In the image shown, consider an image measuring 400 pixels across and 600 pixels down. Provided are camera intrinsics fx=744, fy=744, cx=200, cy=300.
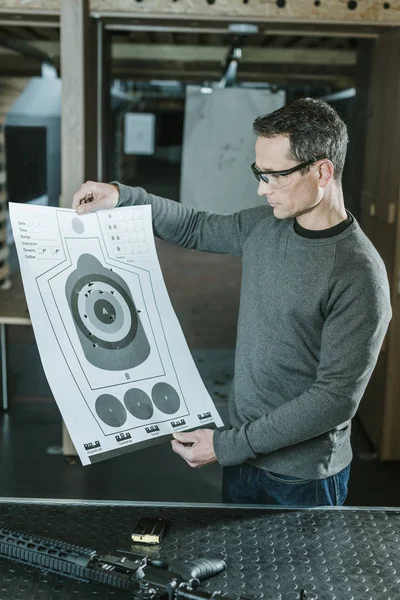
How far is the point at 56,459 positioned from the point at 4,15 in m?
2.14

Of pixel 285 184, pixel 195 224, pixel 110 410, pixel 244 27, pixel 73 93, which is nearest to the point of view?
pixel 285 184

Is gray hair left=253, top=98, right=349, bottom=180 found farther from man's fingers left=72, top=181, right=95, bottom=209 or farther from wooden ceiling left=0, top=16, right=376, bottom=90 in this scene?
wooden ceiling left=0, top=16, right=376, bottom=90

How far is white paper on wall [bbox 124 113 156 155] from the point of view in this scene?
181 inches

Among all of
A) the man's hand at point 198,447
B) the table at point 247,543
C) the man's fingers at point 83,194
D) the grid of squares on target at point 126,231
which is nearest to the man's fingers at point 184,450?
the man's hand at point 198,447

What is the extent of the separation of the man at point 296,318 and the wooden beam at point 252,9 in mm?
1869

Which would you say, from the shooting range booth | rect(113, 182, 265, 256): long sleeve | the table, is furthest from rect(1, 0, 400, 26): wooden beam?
the table

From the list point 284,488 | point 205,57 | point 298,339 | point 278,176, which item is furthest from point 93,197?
point 205,57

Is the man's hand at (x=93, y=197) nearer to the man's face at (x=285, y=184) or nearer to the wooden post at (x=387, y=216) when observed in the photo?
the man's face at (x=285, y=184)

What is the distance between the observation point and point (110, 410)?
163 centimetres

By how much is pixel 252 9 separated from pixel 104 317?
2.18 meters

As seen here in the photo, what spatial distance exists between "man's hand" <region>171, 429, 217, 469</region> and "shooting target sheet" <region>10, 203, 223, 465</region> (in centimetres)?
9

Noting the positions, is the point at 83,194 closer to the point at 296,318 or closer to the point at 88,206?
the point at 88,206

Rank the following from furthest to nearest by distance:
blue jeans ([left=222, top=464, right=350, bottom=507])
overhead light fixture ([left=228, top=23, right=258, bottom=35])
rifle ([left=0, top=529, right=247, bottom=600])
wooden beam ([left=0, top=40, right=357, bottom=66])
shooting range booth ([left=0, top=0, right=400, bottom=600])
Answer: wooden beam ([left=0, top=40, right=357, bottom=66]) → overhead light fixture ([left=228, top=23, right=258, bottom=35]) → blue jeans ([left=222, top=464, right=350, bottom=507]) → shooting range booth ([left=0, top=0, right=400, bottom=600]) → rifle ([left=0, top=529, right=247, bottom=600])

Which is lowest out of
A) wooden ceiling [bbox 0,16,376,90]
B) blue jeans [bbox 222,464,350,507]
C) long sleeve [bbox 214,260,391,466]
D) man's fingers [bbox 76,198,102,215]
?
blue jeans [bbox 222,464,350,507]
